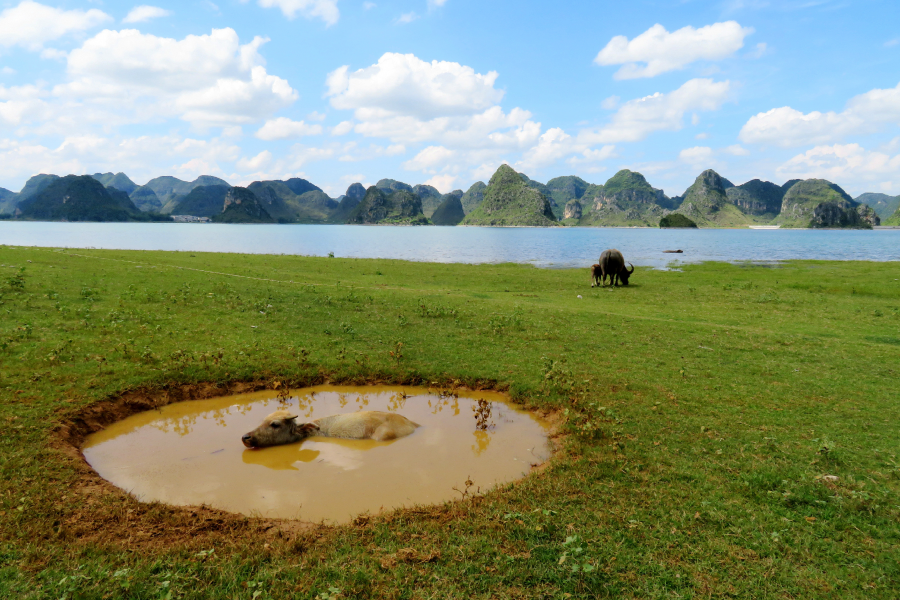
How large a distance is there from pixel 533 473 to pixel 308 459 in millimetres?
4146

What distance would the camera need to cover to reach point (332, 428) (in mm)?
9273

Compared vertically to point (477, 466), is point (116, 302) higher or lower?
higher

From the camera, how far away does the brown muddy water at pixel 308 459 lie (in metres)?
7.02

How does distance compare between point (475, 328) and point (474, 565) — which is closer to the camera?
point (474, 565)

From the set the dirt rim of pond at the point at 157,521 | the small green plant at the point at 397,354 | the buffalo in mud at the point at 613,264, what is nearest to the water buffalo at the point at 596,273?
the buffalo in mud at the point at 613,264

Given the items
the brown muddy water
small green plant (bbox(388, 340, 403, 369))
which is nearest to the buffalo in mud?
small green plant (bbox(388, 340, 403, 369))

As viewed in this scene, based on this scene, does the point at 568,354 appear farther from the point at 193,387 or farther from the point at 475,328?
the point at 193,387

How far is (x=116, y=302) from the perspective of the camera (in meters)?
17.8

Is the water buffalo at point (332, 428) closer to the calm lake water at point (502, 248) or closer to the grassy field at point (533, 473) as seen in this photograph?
the grassy field at point (533, 473)

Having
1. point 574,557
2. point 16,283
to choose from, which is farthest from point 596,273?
point 16,283

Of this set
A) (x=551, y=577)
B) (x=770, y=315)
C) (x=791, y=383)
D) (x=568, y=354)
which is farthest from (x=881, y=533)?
(x=770, y=315)

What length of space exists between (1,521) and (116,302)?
47.7 ft

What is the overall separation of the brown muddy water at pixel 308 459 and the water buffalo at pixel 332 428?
164 millimetres

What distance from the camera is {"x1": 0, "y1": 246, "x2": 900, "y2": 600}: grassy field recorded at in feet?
16.6
